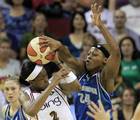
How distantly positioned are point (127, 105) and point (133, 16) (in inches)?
94.3

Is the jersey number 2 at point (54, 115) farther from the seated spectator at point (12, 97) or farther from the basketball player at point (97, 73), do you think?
the seated spectator at point (12, 97)

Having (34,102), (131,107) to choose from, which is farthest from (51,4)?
(34,102)

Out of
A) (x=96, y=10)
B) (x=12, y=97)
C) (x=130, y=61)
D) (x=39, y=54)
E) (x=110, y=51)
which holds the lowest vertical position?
(x=130, y=61)

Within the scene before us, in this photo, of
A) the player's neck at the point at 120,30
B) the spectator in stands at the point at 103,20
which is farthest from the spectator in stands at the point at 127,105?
the spectator in stands at the point at 103,20

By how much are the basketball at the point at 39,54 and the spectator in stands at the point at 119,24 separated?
4.09 m

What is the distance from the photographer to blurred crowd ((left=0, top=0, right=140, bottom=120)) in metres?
9.55

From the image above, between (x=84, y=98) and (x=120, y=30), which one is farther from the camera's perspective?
(x=120, y=30)

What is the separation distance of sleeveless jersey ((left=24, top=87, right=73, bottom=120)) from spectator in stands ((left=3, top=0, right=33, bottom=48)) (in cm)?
410

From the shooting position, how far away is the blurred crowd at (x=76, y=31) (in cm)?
955

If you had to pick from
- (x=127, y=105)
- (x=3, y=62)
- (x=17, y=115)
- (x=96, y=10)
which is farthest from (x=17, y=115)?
Answer: (x=3, y=62)

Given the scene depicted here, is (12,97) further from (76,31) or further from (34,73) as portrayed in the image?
(76,31)

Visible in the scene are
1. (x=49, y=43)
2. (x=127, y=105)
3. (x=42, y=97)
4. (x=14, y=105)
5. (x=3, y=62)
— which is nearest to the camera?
(x=42, y=97)

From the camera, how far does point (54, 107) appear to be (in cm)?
661

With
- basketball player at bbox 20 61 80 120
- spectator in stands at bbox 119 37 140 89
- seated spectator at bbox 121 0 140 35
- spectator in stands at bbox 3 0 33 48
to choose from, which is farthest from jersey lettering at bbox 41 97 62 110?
seated spectator at bbox 121 0 140 35
